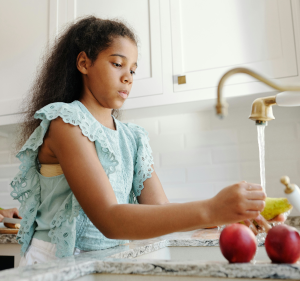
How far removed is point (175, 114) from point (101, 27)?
2.81 feet

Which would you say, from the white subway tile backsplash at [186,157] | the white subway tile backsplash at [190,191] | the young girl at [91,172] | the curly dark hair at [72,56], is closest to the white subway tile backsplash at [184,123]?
the white subway tile backsplash at [186,157]

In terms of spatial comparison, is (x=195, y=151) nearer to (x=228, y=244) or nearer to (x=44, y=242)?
(x=44, y=242)

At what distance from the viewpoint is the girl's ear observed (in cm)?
91

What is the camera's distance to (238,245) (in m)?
0.51

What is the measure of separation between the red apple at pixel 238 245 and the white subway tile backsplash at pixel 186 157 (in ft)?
3.74

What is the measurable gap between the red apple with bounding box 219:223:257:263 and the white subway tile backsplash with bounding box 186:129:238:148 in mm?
1138

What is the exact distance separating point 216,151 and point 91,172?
3.56ft

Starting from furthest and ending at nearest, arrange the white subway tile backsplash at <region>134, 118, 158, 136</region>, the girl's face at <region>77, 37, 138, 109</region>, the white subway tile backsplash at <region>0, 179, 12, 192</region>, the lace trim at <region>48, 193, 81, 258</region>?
the white subway tile backsplash at <region>0, 179, 12, 192</region> < the white subway tile backsplash at <region>134, 118, 158, 136</region> < the girl's face at <region>77, 37, 138, 109</region> < the lace trim at <region>48, 193, 81, 258</region>

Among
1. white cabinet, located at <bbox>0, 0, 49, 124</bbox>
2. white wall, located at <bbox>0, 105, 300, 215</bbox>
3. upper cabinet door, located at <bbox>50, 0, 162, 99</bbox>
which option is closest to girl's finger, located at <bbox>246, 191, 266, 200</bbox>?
upper cabinet door, located at <bbox>50, 0, 162, 99</bbox>

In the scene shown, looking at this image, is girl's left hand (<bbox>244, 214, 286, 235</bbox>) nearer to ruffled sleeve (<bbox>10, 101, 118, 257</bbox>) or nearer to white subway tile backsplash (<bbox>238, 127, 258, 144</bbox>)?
ruffled sleeve (<bbox>10, 101, 118, 257</bbox>)

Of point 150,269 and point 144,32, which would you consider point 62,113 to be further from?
point 144,32

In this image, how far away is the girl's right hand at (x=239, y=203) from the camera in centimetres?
52

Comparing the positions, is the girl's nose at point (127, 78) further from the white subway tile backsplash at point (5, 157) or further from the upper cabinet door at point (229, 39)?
the white subway tile backsplash at point (5, 157)

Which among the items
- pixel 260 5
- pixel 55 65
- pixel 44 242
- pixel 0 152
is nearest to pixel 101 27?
pixel 55 65
